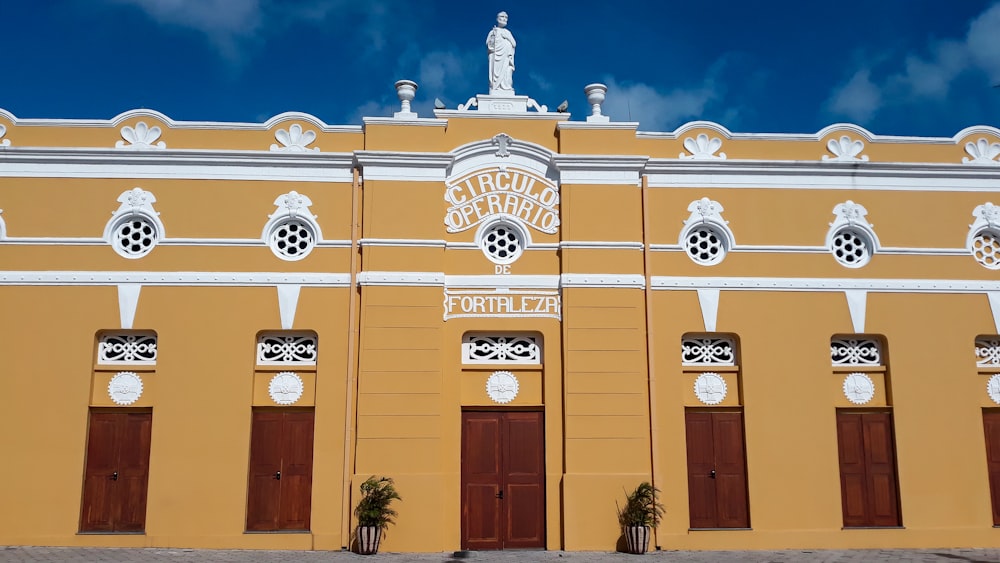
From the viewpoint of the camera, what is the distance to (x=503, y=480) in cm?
1221

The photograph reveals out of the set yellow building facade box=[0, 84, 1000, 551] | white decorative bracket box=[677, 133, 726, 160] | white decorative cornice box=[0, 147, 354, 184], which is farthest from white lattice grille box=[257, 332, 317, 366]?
white decorative bracket box=[677, 133, 726, 160]

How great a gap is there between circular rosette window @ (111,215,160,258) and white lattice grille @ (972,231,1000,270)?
12551 millimetres

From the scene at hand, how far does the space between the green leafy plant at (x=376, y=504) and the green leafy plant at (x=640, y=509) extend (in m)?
3.12

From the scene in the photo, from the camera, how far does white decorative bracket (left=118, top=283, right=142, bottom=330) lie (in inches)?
487

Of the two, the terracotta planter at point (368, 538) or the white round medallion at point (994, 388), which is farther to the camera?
the white round medallion at point (994, 388)

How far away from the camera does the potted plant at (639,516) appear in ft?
38.1

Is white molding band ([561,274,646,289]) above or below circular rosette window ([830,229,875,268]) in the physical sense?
below

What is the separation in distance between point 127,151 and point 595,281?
284 inches

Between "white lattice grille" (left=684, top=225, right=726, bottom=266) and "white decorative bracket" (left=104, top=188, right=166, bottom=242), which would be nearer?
"white decorative bracket" (left=104, top=188, right=166, bottom=242)

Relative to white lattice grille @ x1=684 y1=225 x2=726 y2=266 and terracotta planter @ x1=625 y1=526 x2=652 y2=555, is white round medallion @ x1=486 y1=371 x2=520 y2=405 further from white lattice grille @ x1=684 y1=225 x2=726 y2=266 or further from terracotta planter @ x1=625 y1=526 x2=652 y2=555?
white lattice grille @ x1=684 y1=225 x2=726 y2=266

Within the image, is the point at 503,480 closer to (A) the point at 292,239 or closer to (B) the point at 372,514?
(B) the point at 372,514

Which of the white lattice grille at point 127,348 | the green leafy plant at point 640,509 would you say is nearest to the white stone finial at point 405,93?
the white lattice grille at point 127,348

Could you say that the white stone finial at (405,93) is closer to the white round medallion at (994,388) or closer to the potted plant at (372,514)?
the potted plant at (372,514)

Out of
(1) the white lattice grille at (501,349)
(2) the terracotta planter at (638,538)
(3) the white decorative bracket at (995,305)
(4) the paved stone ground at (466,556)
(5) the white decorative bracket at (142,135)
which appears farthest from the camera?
(3) the white decorative bracket at (995,305)
